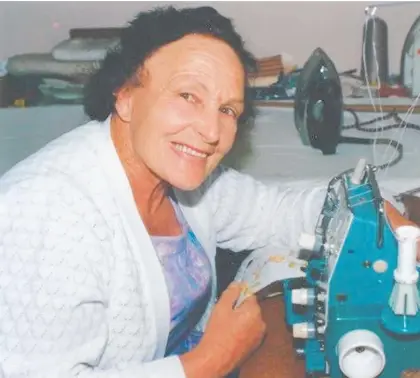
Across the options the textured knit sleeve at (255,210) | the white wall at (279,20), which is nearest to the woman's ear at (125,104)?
the textured knit sleeve at (255,210)

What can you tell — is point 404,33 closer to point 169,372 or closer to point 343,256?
point 343,256

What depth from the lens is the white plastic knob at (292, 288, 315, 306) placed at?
3.21ft

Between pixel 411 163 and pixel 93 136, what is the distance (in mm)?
827

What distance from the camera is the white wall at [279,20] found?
223 centimetres

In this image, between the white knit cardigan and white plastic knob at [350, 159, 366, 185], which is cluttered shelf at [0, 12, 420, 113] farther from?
the white knit cardigan

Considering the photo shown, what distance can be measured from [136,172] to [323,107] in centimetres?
70

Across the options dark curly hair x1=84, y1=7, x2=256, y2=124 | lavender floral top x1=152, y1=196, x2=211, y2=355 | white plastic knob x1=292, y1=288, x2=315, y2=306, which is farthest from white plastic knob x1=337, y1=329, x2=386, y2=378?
dark curly hair x1=84, y1=7, x2=256, y2=124

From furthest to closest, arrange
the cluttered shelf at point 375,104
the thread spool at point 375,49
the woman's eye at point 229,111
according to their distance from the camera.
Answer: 1. the thread spool at point 375,49
2. the cluttered shelf at point 375,104
3. the woman's eye at point 229,111

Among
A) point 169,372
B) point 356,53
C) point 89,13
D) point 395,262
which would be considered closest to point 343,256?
point 395,262

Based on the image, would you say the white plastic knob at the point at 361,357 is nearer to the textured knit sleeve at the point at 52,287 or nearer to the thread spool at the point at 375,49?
the textured knit sleeve at the point at 52,287

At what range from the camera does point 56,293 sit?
34.0 inches

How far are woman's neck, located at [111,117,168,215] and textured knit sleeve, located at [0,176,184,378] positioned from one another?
160 mm

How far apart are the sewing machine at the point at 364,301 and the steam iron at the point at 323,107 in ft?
2.29

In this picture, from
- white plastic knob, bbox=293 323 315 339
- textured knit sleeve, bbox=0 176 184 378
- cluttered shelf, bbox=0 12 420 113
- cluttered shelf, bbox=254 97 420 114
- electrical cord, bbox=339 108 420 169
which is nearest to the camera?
textured knit sleeve, bbox=0 176 184 378
